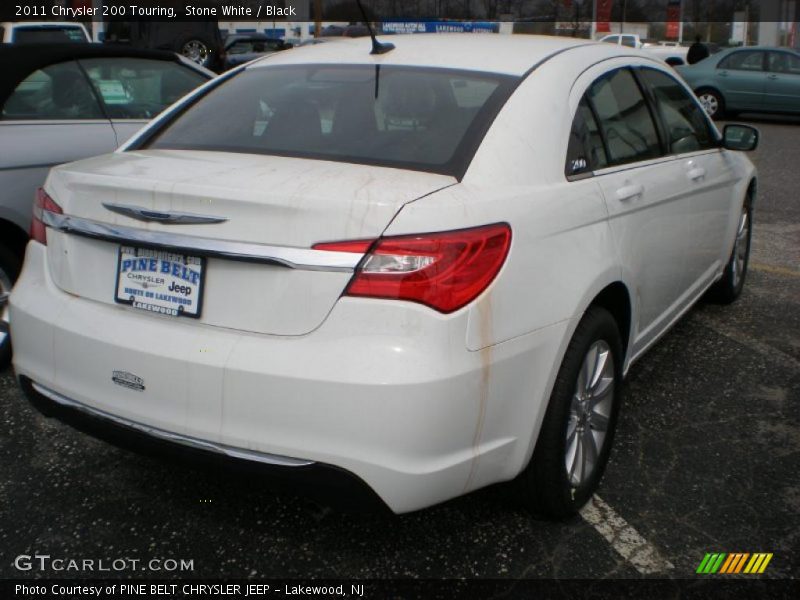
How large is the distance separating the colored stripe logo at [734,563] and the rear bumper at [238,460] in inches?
42.9

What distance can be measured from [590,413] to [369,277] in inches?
43.6

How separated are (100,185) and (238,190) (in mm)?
477

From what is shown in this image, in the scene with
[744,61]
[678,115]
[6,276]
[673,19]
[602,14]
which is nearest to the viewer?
[678,115]

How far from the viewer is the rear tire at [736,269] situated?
506cm

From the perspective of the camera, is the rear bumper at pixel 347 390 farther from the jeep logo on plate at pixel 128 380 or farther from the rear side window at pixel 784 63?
the rear side window at pixel 784 63

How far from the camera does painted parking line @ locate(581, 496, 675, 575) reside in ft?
8.59

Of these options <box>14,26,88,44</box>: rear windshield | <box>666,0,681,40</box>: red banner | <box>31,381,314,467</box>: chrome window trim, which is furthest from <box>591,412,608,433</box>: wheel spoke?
<box>666,0,681,40</box>: red banner

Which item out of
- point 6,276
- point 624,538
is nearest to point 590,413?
point 624,538

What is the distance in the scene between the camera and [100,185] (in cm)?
248

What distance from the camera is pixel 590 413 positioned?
288cm

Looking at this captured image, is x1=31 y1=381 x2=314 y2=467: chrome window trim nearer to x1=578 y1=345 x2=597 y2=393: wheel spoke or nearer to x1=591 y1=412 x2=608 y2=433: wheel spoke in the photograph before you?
x1=578 y1=345 x2=597 y2=393: wheel spoke

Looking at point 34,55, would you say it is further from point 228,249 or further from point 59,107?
point 228,249

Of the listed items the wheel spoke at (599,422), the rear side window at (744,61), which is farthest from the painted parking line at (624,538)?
the rear side window at (744,61)

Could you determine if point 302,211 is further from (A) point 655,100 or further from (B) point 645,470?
(A) point 655,100
